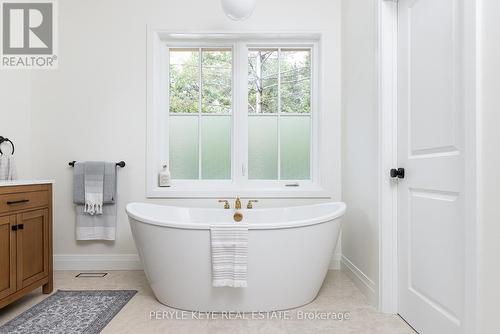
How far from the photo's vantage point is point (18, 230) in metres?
2.09

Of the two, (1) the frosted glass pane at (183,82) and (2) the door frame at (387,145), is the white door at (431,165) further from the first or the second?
(1) the frosted glass pane at (183,82)

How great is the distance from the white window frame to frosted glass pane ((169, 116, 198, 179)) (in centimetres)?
7

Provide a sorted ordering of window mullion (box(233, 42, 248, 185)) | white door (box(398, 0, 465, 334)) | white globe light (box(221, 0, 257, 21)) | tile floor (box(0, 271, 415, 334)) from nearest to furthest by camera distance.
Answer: white door (box(398, 0, 465, 334)) < tile floor (box(0, 271, 415, 334)) < white globe light (box(221, 0, 257, 21)) < window mullion (box(233, 42, 248, 185))

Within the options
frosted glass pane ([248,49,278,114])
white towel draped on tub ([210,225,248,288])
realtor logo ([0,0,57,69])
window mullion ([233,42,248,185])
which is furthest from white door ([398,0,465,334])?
realtor logo ([0,0,57,69])

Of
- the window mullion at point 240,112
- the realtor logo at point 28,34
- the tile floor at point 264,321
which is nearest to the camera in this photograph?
the tile floor at point 264,321

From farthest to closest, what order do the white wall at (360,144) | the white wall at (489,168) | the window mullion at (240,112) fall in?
the window mullion at (240,112) → the white wall at (360,144) → the white wall at (489,168)

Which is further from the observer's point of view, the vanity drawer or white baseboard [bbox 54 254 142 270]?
white baseboard [bbox 54 254 142 270]

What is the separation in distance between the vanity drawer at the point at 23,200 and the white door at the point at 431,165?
7.79 feet

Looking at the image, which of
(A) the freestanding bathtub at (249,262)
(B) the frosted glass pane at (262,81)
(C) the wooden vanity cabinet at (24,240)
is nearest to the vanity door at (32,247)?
(C) the wooden vanity cabinet at (24,240)

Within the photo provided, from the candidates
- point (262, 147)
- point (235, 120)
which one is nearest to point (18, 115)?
point (235, 120)

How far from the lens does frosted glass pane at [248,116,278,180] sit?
10.3 ft

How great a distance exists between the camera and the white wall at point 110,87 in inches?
116

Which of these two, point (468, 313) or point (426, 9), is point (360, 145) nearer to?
point (426, 9)

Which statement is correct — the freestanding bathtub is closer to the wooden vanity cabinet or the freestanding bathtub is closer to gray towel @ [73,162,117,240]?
the wooden vanity cabinet
